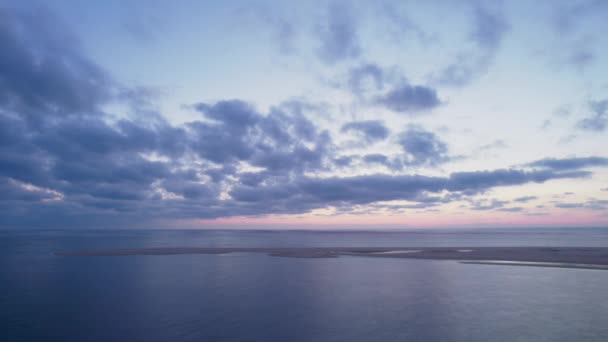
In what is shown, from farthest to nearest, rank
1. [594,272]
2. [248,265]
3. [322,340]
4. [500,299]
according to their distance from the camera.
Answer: [248,265]
[594,272]
[500,299]
[322,340]

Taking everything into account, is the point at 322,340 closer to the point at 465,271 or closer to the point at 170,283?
the point at 170,283

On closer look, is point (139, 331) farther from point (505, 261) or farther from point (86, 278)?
point (505, 261)

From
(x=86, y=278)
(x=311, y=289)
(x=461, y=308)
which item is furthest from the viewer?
(x=86, y=278)

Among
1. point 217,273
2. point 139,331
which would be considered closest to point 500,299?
point 139,331

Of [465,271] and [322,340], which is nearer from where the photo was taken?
[322,340]

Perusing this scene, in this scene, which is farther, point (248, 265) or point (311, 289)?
point (248, 265)

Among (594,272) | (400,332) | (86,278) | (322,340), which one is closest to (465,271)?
(594,272)
